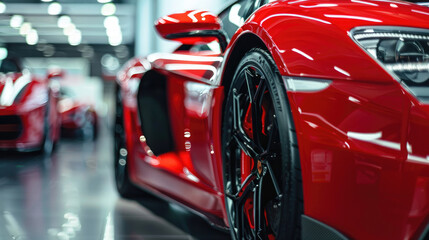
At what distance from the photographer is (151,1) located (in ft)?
38.7

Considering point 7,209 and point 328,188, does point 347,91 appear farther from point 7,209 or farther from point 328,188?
point 7,209

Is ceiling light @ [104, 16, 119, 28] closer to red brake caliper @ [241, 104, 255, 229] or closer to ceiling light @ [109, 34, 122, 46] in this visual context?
ceiling light @ [109, 34, 122, 46]

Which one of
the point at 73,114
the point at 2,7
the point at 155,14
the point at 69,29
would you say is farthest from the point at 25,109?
the point at 69,29

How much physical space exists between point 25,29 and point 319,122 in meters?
26.9

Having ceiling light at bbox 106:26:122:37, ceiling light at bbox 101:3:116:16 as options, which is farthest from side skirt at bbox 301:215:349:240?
ceiling light at bbox 106:26:122:37

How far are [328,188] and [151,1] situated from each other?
35.8ft

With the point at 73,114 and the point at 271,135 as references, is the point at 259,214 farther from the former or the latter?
the point at 73,114

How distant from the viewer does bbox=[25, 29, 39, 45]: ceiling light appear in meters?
27.5

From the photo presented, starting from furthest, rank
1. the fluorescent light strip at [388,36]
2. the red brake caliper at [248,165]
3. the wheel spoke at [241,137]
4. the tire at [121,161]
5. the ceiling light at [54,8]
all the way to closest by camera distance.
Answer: the ceiling light at [54,8] < the tire at [121,161] < the red brake caliper at [248,165] < the wheel spoke at [241,137] < the fluorescent light strip at [388,36]

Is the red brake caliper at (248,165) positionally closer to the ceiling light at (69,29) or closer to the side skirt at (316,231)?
the side skirt at (316,231)

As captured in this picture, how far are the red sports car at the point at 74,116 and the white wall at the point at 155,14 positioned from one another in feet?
5.71

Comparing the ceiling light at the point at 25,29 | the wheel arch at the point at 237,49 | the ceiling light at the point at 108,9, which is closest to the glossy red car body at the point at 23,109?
the wheel arch at the point at 237,49

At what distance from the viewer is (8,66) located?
235 inches

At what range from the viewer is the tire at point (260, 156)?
4.78 feet
